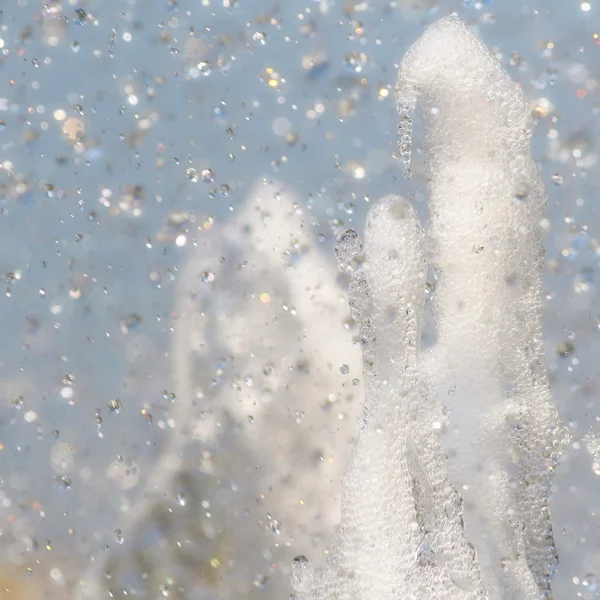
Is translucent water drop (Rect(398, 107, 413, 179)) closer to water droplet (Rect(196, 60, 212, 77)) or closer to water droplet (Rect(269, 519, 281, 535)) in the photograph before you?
water droplet (Rect(196, 60, 212, 77))

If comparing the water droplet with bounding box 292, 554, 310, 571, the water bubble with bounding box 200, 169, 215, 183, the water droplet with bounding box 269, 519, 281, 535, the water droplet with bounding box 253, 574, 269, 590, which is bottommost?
the water droplet with bounding box 253, 574, 269, 590

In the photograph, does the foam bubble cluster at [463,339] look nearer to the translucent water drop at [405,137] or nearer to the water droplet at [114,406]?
the translucent water drop at [405,137]

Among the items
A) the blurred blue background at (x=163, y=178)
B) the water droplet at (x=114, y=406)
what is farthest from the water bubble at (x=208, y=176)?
the water droplet at (x=114, y=406)

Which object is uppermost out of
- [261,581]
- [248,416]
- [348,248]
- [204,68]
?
[204,68]

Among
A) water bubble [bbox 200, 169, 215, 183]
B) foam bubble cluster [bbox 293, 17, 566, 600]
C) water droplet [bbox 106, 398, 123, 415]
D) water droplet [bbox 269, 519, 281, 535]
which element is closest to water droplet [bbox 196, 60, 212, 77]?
water bubble [bbox 200, 169, 215, 183]

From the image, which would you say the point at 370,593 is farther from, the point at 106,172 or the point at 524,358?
the point at 106,172

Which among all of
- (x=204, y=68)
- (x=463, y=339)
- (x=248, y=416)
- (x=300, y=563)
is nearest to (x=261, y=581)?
(x=300, y=563)

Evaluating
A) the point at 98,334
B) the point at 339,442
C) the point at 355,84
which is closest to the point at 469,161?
the point at 355,84

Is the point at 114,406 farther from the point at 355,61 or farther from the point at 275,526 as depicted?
the point at 355,61
